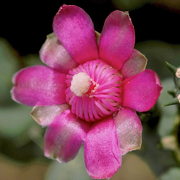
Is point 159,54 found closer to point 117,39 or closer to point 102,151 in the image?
point 117,39

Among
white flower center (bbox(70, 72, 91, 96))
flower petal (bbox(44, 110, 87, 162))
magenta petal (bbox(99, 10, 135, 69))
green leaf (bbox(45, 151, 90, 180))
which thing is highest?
magenta petal (bbox(99, 10, 135, 69))

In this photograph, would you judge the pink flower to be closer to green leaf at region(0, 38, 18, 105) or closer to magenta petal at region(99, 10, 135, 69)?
magenta petal at region(99, 10, 135, 69)

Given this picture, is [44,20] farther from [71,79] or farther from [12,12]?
[71,79]

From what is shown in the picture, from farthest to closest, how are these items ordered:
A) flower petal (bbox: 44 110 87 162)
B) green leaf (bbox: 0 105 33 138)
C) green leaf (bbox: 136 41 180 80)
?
green leaf (bbox: 0 105 33 138), green leaf (bbox: 136 41 180 80), flower petal (bbox: 44 110 87 162)

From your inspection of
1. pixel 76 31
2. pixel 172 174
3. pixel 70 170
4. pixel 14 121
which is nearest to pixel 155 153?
pixel 172 174

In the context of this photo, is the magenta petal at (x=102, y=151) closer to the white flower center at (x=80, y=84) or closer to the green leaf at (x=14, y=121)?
the white flower center at (x=80, y=84)

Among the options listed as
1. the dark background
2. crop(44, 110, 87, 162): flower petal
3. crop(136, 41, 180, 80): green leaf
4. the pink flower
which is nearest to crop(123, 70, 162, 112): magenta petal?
the pink flower

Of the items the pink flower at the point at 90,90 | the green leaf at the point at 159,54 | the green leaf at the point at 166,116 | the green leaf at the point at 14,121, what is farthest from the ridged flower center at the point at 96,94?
the green leaf at the point at 14,121
